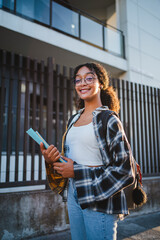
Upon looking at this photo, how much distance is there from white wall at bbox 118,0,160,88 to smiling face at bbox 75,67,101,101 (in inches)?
273

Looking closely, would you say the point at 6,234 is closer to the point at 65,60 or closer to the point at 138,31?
the point at 65,60

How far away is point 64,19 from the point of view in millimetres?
7137

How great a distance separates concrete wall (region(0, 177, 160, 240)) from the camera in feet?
8.79

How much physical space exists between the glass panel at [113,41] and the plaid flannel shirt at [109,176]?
7.66 m

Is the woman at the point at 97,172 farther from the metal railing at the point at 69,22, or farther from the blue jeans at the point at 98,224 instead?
the metal railing at the point at 69,22

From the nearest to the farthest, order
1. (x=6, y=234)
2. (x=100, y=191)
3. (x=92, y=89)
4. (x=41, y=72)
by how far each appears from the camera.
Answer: (x=100, y=191)
(x=92, y=89)
(x=6, y=234)
(x=41, y=72)

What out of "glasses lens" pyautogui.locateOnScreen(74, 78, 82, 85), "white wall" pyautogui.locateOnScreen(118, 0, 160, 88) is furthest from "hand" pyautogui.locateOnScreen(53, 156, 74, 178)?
"white wall" pyautogui.locateOnScreen(118, 0, 160, 88)

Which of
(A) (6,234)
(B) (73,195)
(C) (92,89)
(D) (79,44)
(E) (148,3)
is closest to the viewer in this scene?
(B) (73,195)

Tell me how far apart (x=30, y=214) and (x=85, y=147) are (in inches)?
84.5

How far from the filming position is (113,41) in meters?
8.15

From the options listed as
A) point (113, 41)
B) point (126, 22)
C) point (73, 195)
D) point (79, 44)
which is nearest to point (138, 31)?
point (126, 22)

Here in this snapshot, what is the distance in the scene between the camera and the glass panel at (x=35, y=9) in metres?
6.18

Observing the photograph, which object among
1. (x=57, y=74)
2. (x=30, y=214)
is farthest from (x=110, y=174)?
(x=57, y=74)

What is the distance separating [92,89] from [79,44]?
19.9ft
